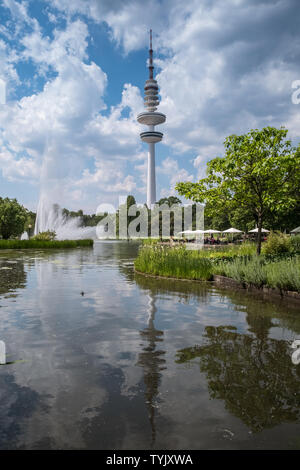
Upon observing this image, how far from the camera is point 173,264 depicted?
14.6 metres

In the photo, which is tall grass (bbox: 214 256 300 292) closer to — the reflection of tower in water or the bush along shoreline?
the bush along shoreline

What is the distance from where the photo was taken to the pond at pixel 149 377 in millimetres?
3230

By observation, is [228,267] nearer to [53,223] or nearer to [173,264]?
[173,264]

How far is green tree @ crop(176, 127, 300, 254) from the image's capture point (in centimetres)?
1489

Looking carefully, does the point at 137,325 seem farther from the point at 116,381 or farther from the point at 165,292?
the point at 165,292

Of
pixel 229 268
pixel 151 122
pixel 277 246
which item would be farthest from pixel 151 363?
pixel 151 122

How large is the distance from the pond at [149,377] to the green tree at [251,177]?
7.72 meters

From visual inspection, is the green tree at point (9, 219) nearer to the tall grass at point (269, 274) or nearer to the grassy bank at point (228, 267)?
the grassy bank at point (228, 267)

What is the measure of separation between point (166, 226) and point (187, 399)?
8214cm

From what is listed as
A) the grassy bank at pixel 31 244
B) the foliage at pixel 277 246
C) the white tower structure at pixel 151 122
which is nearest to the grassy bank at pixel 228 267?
the foliage at pixel 277 246

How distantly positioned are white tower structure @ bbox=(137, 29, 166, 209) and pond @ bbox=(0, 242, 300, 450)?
136 meters

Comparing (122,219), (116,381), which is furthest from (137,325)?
(122,219)

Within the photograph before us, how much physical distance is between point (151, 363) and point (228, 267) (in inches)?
329

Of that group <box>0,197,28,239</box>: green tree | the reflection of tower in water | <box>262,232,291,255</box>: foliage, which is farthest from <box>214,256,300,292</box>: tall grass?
<box>0,197,28,239</box>: green tree
